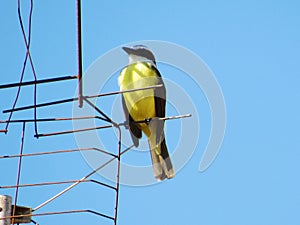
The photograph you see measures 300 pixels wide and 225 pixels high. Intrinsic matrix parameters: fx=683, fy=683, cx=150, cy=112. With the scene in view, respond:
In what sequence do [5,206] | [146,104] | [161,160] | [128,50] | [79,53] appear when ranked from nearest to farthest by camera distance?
[79,53]
[5,206]
[161,160]
[146,104]
[128,50]

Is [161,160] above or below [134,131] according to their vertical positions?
below

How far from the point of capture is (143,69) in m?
5.45

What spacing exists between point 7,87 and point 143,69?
8.51ft

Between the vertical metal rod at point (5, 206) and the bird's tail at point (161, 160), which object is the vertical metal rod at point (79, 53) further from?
the bird's tail at point (161, 160)

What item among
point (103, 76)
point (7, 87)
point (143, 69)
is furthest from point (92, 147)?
point (143, 69)

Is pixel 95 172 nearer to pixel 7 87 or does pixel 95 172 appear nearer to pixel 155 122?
pixel 7 87

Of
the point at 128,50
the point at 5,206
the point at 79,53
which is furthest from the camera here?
the point at 128,50

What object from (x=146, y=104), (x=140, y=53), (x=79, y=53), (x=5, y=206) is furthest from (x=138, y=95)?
(x=79, y=53)

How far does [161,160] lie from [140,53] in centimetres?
118

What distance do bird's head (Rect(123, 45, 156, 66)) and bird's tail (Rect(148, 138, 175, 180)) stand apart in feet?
2.82

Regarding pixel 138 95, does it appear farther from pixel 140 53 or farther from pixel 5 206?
pixel 5 206

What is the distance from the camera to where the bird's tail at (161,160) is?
480cm

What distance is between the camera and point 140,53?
583 cm

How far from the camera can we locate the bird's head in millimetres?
5793
